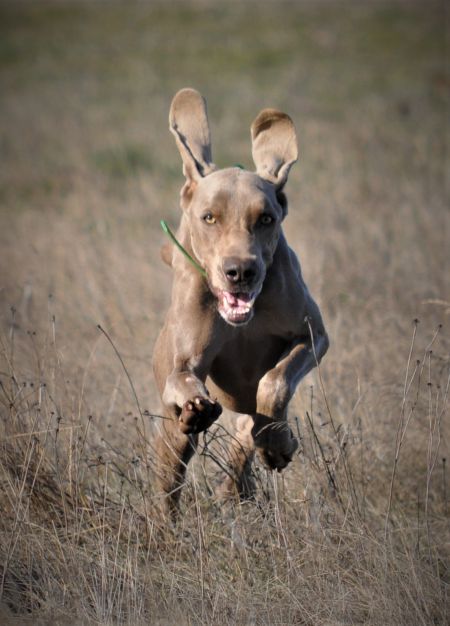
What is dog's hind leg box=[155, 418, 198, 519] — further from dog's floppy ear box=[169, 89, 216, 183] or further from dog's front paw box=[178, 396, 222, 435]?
dog's floppy ear box=[169, 89, 216, 183]

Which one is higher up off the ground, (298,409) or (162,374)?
(162,374)

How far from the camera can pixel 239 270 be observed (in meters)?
4.06

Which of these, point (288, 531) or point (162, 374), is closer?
point (288, 531)

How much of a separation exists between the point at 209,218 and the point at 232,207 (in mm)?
117

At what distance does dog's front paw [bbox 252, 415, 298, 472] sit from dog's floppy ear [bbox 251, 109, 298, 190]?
1.14 m

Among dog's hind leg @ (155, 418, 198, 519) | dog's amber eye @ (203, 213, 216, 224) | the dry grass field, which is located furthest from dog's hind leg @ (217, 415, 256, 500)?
dog's amber eye @ (203, 213, 216, 224)

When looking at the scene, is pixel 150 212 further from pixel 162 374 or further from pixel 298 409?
pixel 162 374

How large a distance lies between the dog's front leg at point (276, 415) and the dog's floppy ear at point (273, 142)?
90cm

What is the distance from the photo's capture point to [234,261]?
4.07 meters

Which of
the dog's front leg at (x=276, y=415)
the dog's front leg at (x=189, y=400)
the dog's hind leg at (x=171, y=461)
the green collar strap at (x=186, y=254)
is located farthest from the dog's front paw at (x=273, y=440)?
the green collar strap at (x=186, y=254)

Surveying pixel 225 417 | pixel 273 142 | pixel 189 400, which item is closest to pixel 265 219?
pixel 273 142

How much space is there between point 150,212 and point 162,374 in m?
7.18

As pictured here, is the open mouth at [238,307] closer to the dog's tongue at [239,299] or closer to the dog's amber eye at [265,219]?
the dog's tongue at [239,299]

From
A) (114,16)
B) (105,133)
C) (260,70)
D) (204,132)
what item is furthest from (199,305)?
(114,16)
